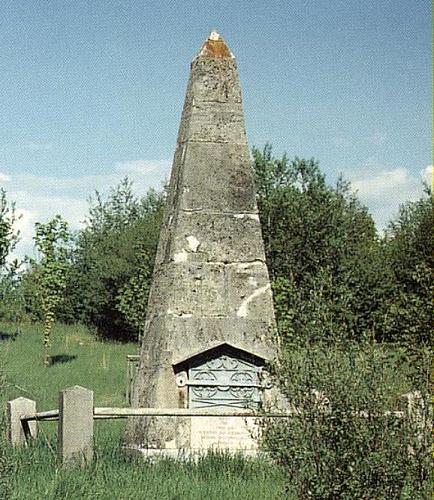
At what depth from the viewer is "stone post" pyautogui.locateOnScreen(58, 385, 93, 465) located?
995 centimetres

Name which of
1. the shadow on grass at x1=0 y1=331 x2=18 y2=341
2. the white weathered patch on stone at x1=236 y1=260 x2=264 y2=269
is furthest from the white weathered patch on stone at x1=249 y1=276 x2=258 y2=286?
the shadow on grass at x1=0 y1=331 x2=18 y2=341

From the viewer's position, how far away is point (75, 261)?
47062 mm

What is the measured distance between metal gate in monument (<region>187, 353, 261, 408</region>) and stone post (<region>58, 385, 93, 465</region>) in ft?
5.64

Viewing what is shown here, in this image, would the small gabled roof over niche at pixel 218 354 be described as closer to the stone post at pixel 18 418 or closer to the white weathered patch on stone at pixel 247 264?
the white weathered patch on stone at pixel 247 264

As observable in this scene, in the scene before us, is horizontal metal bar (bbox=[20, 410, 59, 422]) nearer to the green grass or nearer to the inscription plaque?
the green grass

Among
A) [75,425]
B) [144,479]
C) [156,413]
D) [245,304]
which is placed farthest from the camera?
[245,304]

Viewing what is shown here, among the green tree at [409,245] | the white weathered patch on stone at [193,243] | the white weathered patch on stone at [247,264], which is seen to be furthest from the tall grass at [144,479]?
the green tree at [409,245]

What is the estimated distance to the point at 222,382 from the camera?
11.6m

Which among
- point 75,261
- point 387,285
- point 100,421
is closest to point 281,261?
point 387,285

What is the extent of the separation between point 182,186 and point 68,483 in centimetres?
424

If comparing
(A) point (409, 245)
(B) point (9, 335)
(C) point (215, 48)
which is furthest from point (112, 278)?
(C) point (215, 48)

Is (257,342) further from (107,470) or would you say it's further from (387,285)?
(387,285)

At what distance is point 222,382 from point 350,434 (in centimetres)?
427

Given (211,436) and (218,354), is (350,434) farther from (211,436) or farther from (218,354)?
(218,354)
